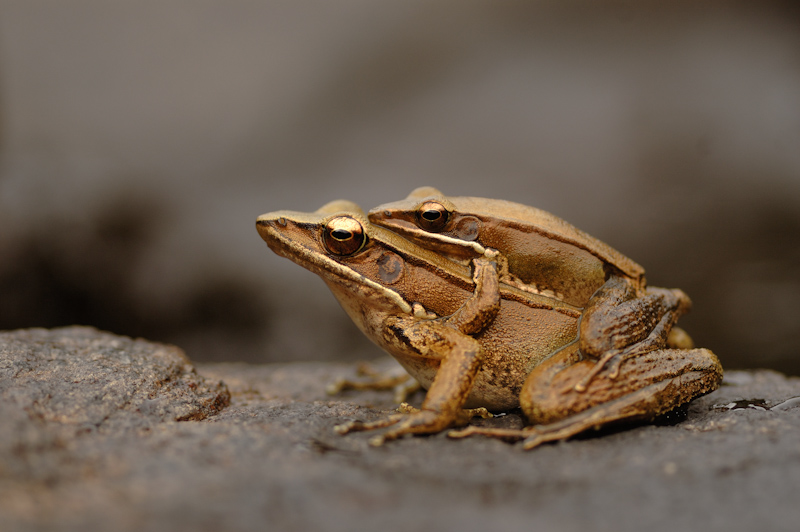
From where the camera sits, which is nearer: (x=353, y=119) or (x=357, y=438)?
(x=357, y=438)

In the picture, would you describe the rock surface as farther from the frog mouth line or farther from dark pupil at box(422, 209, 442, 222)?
dark pupil at box(422, 209, 442, 222)

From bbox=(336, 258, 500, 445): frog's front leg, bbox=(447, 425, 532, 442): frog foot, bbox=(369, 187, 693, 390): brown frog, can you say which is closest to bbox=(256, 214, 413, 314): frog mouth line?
bbox=(336, 258, 500, 445): frog's front leg

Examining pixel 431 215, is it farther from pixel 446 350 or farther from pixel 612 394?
pixel 612 394

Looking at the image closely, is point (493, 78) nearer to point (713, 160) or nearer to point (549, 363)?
point (713, 160)

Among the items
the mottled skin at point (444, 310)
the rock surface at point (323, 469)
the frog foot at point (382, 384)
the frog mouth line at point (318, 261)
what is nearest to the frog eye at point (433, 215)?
the mottled skin at point (444, 310)

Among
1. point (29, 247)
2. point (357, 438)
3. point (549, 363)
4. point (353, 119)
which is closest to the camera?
point (357, 438)

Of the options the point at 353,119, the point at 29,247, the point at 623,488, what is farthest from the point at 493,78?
the point at 623,488

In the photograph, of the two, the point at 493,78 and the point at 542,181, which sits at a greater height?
the point at 493,78
